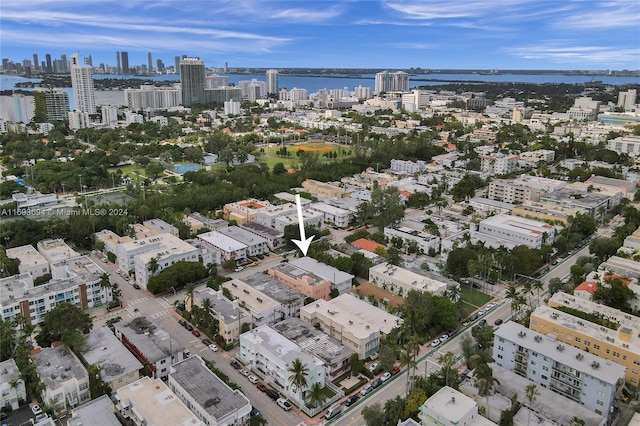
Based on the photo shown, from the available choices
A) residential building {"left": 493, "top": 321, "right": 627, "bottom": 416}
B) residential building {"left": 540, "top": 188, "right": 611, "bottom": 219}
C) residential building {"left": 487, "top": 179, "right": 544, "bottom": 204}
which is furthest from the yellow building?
residential building {"left": 487, "top": 179, "right": 544, "bottom": 204}

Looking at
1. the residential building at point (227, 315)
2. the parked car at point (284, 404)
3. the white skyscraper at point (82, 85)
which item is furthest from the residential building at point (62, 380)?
the white skyscraper at point (82, 85)

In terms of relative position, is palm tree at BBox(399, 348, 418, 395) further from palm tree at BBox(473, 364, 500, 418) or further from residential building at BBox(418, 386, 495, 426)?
palm tree at BBox(473, 364, 500, 418)

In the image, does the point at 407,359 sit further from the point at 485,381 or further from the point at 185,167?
the point at 185,167

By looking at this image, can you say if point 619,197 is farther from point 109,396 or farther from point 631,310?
point 109,396

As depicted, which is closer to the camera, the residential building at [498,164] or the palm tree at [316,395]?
the palm tree at [316,395]

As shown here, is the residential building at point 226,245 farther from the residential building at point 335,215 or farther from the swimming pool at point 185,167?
the swimming pool at point 185,167

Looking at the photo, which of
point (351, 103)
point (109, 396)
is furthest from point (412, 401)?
point (351, 103)
